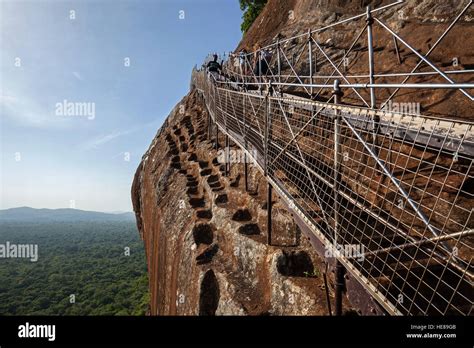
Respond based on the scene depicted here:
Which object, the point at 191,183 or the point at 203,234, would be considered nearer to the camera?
the point at 203,234

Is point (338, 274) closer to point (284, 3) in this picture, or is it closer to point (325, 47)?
point (325, 47)

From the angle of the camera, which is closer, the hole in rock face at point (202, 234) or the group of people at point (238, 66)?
the hole in rock face at point (202, 234)

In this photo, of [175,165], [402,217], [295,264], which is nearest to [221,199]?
[295,264]

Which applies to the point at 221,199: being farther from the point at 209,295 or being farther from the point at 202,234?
the point at 209,295

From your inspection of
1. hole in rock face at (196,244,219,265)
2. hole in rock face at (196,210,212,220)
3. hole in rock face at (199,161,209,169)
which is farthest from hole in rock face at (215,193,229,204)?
hole in rock face at (199,161,209,169)

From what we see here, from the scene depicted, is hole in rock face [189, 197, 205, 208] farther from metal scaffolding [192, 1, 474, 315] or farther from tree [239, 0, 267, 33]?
tree [239, 0, 267, 33]

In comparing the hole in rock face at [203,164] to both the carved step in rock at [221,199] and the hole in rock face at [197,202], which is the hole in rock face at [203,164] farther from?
the carved step in rock at [221,199]

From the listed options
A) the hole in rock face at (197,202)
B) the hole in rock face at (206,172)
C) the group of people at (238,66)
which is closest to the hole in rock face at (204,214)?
the hole in rock face at (197,202)
